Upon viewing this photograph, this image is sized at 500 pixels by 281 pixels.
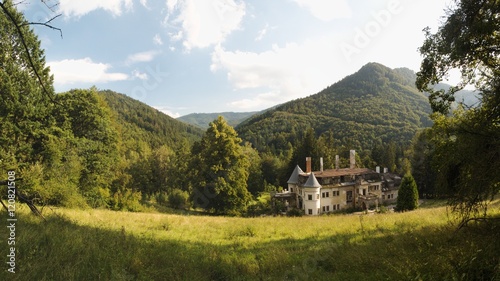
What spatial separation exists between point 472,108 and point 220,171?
24841 mm

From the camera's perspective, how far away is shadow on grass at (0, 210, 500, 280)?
505 cm

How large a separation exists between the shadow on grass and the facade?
93.5 ft

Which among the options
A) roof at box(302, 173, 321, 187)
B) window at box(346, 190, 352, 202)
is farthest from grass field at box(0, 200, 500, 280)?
window at box(346, 190, 352, 202)

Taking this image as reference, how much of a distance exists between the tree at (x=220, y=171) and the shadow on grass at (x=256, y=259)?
2115cm

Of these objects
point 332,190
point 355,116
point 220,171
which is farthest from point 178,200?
point 355,116

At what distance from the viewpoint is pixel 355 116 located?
13038 centimetres

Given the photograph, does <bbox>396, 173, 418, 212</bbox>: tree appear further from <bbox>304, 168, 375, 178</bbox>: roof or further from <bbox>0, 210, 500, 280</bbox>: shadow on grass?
<bbox>0, 210, 500, 280</bbox>: shadow on grass

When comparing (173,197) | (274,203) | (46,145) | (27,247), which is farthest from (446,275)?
(173,197)

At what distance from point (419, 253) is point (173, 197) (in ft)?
120

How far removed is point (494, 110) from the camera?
20.6ft

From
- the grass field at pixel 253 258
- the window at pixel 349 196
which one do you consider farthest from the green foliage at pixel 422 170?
the grass field at pixel 253 258

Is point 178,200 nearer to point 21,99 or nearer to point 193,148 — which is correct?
point 193,148

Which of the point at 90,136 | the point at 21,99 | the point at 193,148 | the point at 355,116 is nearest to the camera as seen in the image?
the point at 21,99

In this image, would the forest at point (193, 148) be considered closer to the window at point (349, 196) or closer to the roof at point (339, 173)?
the roof at point (339, 173)
